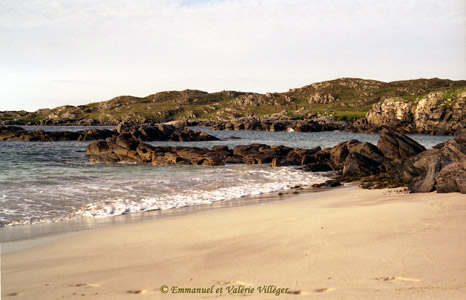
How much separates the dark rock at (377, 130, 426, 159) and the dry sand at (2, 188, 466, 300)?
66.9 feet

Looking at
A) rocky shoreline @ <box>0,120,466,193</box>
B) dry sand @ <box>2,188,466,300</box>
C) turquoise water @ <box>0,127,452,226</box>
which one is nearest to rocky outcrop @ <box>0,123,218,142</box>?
rocky shoreline @ <box>0,120,466,193</box>

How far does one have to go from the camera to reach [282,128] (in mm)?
123625

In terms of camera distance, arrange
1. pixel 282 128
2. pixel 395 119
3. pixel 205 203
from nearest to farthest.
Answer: pixel 205 203, pixel 395 119, pixel 282 128

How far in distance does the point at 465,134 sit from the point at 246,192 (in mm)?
19547

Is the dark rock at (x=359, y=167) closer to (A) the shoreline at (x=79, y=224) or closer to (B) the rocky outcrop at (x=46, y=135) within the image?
(A) the shoreline at (x=79, y=224)

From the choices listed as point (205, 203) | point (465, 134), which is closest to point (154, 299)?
point (205, 203)

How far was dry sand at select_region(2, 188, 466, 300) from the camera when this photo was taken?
5273 millimetres

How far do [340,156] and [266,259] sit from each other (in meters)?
26.4

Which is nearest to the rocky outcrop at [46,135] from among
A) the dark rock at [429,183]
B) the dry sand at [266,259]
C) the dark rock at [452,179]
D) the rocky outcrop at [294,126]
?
the rocky outcrop at [294,126]

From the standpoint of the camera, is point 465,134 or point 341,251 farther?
point 465,134

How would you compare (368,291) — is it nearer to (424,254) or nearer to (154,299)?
(424,254)

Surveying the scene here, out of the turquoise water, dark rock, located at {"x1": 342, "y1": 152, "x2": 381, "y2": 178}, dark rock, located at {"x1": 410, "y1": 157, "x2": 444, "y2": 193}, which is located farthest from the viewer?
dark rock, located at {"x1": 342, "y1": 152, "x2": 381, "y2": 178}

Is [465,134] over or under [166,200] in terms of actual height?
over

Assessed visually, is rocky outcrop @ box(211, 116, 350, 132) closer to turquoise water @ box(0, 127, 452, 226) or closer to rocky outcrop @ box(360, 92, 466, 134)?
rocky outcrop @ box(360, 92, 466, 134)
